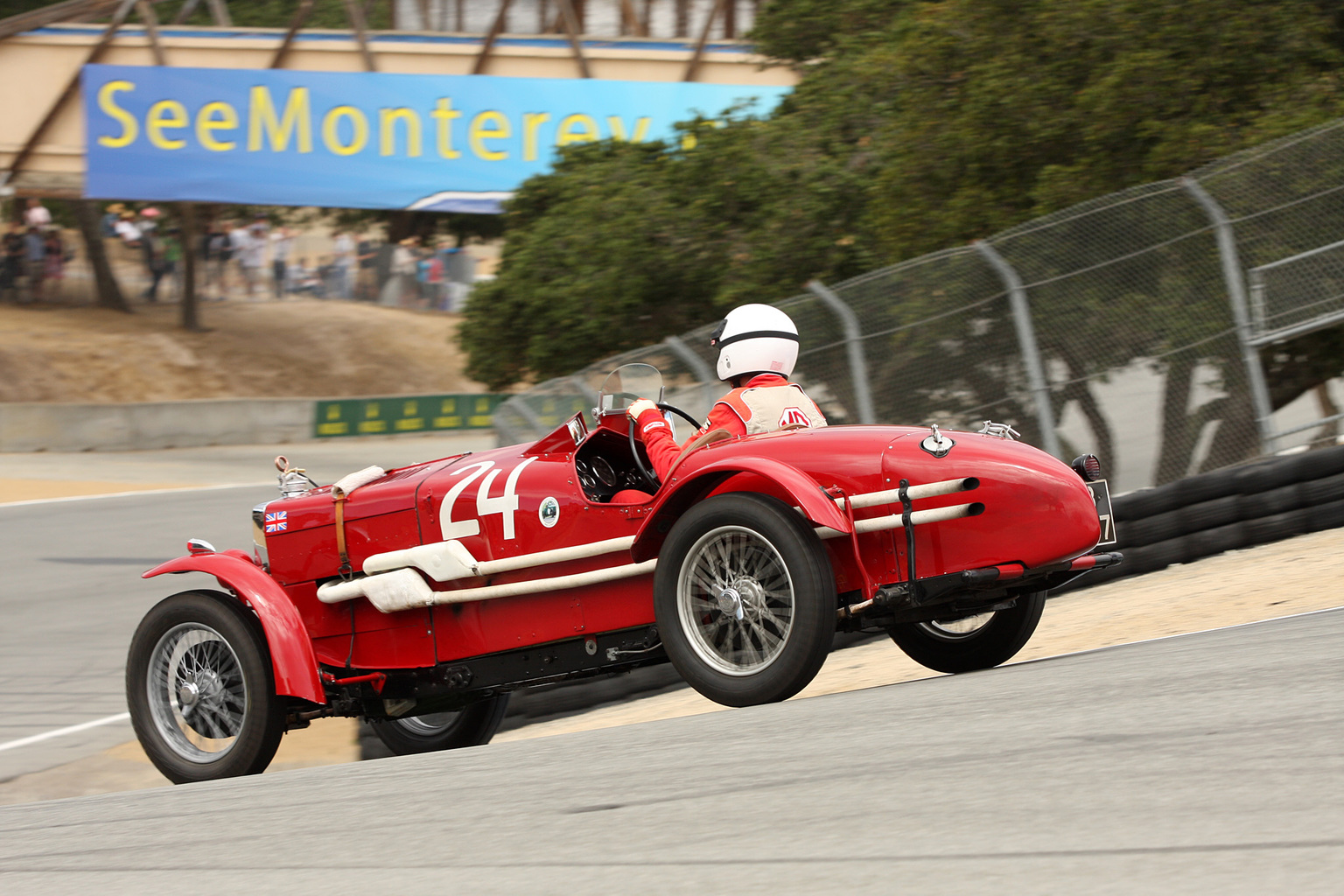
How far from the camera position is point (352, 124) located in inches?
1156

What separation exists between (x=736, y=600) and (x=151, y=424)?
2210cm

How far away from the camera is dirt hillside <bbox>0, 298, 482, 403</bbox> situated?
29812mm

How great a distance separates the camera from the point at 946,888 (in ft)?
7.95

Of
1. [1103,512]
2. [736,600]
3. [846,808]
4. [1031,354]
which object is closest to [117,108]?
[1031,354]

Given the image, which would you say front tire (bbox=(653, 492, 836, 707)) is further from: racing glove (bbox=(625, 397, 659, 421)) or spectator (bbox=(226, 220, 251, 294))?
spectator (bbox=(226, 220, 251, 294))

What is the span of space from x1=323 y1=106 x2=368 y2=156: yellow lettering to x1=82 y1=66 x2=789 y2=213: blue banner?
0.03 m

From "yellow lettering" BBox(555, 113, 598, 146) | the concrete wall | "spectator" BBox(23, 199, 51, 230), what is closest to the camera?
the concrete wall

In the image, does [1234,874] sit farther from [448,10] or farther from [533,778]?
[448,10]

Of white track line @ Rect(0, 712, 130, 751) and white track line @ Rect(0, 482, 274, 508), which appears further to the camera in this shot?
→ white track line @ Rect(0, 482, 274, 508)

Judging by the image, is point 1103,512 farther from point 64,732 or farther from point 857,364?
point 64,732

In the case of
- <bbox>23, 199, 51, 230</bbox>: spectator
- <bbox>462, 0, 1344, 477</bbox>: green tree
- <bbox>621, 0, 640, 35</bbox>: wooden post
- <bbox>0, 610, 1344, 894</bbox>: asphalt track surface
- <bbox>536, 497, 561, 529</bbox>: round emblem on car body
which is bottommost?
<bbox>0, 610, 1344, 894</bbox>: asphalt track surface

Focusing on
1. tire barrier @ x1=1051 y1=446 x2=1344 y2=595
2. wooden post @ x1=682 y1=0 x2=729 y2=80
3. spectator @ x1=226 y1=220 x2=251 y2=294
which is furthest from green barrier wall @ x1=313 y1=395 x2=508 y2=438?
tire barrier @ x1=1051 y1=446 x2=1344 y2=595

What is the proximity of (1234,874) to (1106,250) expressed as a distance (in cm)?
714

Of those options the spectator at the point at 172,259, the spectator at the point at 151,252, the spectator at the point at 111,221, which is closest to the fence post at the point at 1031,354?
the spectator at the point at 172,259
